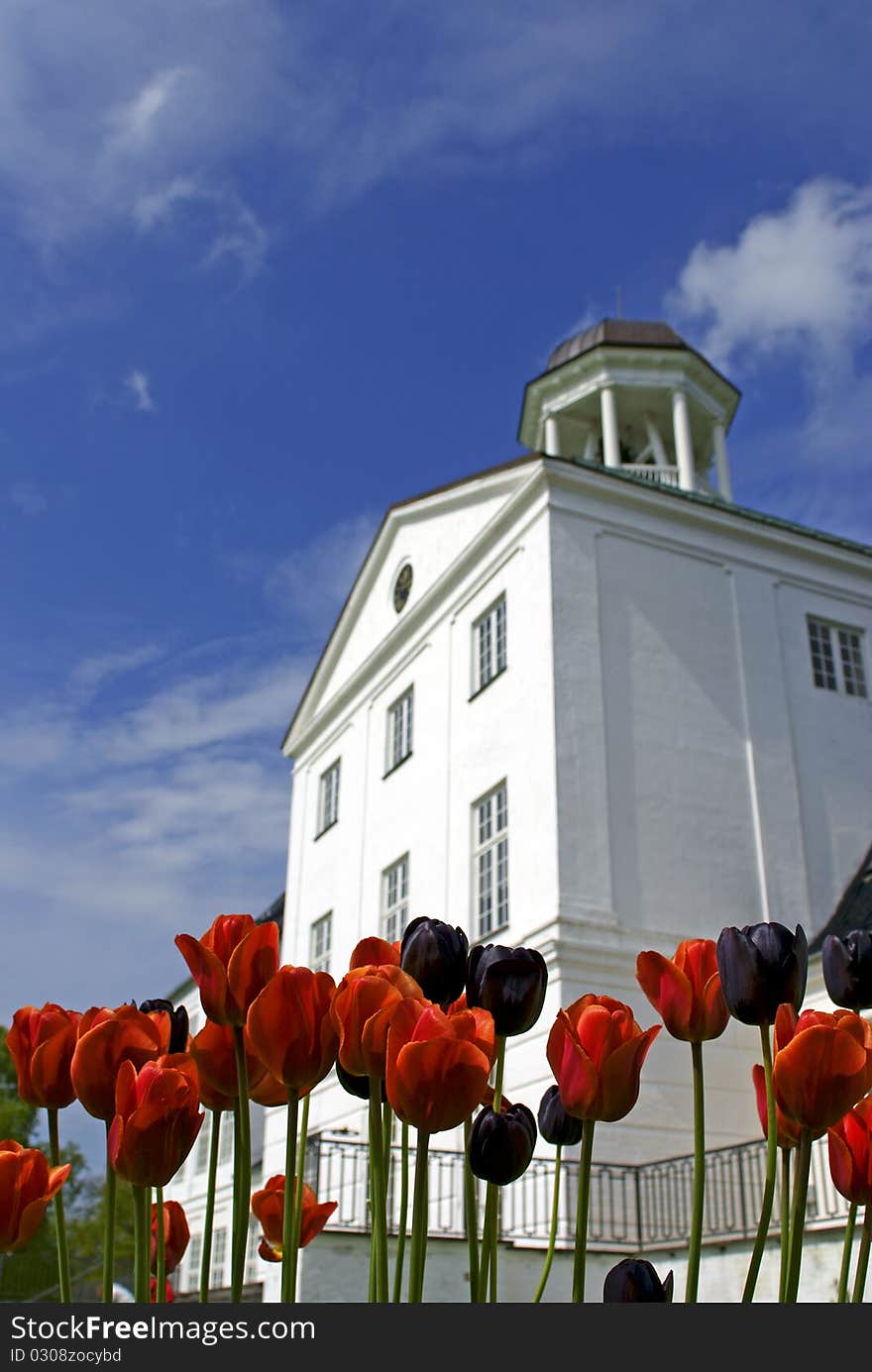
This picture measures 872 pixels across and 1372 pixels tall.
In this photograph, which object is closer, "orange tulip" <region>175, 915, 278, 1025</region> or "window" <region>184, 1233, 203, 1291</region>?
"orange tulip" <region>175, 915, 278, 1025</region>

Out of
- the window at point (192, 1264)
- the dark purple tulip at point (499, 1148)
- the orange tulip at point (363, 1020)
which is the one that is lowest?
the window at point (192, 1264)

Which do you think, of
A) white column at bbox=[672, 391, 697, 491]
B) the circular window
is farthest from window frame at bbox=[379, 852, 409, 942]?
white column at bbox=[672, 391, 697, 491]

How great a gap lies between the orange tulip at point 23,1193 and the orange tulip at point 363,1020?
1.25ft

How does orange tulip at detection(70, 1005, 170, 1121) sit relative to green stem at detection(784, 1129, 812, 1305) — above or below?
above

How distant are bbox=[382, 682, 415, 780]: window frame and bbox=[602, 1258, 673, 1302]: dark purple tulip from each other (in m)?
17.8

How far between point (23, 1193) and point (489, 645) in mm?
16442

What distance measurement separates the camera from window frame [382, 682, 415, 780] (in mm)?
19422

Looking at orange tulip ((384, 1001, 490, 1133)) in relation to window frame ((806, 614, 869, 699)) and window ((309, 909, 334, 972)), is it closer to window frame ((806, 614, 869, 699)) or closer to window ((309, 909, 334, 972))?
window frame ((806, 614, 869, 699))

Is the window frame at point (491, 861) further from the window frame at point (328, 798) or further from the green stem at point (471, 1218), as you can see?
the green stem at point (471, 1218)

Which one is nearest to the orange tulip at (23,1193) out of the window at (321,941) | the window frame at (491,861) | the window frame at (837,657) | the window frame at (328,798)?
the window frame at (491,861)

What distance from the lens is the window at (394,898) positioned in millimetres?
18391

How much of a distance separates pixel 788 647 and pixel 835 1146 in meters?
16.7

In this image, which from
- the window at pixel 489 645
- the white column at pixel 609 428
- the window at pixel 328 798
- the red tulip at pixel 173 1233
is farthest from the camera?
the window at pixel 328 798

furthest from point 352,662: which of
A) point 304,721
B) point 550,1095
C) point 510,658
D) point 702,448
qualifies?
point 550,1095
